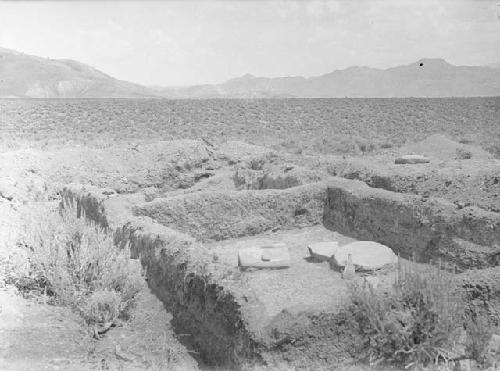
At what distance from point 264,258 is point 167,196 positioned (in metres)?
4.86

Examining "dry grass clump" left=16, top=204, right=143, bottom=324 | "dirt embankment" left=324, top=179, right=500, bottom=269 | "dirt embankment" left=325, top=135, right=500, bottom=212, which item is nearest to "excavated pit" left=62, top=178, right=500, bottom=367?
"dirt embankment" left=324, top=179, right=500, bottom=269

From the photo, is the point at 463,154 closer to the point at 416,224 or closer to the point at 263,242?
the point at 416,224

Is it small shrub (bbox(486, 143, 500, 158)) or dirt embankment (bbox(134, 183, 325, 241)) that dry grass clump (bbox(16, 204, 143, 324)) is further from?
small shrub (bbox(486, 143, 500, 158))

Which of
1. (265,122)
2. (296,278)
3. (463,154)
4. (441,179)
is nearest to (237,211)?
(296,278)

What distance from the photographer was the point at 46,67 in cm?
9444

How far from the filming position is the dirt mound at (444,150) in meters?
15.1

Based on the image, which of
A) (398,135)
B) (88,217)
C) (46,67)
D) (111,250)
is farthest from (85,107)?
(46,67)

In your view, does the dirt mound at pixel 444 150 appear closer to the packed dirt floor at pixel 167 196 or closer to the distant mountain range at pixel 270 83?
the packed dirt floor at pixel 167 196

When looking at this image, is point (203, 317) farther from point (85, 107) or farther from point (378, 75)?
point (378, 75)

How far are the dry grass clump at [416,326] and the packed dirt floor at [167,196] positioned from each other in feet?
0.78

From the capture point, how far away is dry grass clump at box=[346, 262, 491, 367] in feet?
12.3

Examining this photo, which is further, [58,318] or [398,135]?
[398,135]

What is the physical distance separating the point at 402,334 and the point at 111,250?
360 cm

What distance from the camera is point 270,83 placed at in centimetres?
17338
